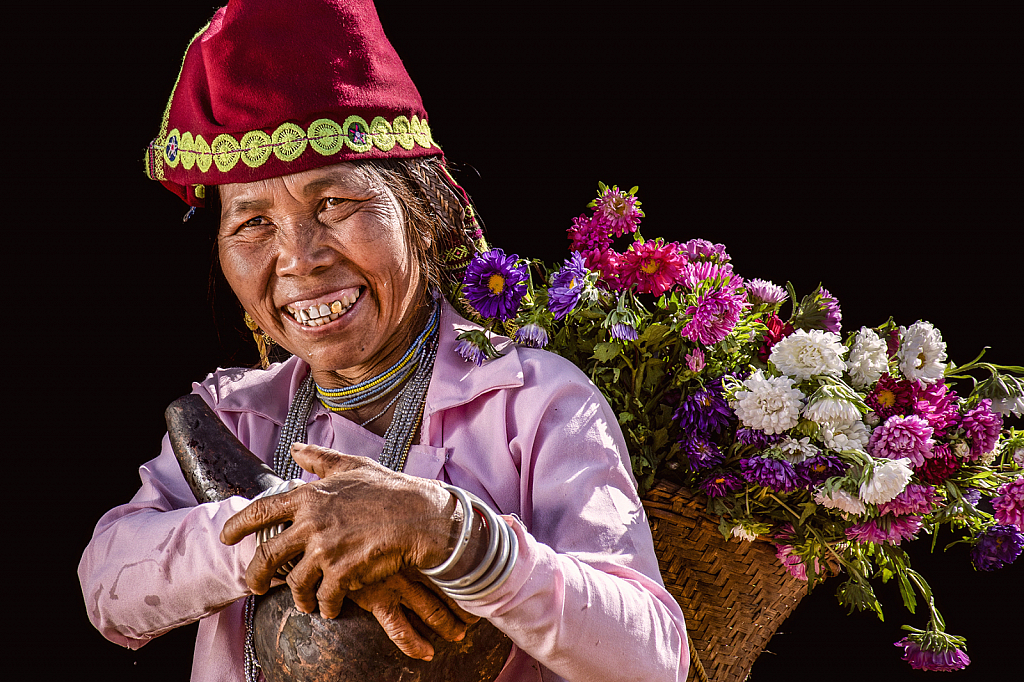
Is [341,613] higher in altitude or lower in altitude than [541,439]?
lower

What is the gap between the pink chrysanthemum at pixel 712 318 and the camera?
2.88 m

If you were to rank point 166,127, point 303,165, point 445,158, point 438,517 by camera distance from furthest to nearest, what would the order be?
point 445,158
point 166,127
point 303,165
point 438,517

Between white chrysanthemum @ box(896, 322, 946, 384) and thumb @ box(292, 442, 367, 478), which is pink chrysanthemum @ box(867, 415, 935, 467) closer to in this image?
white chrysanthemum @ box(896, 322, 946, 384)

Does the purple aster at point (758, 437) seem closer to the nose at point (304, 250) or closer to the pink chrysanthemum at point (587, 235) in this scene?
the pink chrysanthemum at point (587, 235)

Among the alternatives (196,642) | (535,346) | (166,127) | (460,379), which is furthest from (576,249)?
(196,642)

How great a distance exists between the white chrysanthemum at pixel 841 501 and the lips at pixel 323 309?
1.33 meters

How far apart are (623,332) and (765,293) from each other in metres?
0.55

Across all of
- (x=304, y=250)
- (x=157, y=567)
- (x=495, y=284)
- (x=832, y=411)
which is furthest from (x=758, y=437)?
(x=157, y=567)

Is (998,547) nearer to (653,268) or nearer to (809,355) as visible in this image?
(809,355)

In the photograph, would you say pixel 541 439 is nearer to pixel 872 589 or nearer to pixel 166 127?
pixel 872 589

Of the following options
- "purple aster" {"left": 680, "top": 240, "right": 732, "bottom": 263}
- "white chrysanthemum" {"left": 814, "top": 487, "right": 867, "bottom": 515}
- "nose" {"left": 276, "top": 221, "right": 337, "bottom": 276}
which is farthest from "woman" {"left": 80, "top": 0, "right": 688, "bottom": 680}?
"purple aster" {"left": 680, "top": 240, "right": 732, "bottom": 263}

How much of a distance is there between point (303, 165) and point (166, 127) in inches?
20.2

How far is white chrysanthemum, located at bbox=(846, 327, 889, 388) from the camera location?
2.96 meters

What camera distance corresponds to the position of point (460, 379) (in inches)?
109
